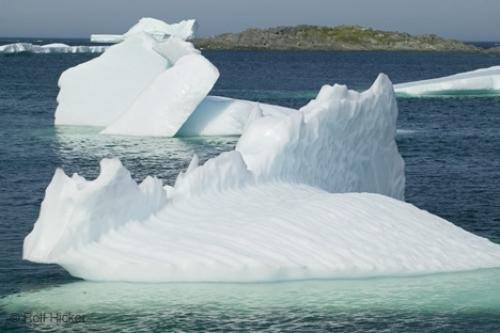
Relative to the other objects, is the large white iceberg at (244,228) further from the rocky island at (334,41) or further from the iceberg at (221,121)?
the rocky island at (334,41)

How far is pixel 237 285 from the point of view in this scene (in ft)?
40.5

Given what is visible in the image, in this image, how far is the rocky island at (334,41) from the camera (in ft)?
553

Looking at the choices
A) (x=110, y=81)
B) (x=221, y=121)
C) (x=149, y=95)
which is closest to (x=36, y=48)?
(x=110, y=81)

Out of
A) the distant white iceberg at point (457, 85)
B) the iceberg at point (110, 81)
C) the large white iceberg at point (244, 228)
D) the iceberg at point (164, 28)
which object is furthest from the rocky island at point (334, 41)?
the large white iceberg at point (244, 228)

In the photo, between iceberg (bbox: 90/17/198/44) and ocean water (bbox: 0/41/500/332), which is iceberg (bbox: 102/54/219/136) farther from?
iceberg (bbox: 90/17/198/44)

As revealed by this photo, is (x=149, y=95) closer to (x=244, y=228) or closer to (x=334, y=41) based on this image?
(x=244, y=228)

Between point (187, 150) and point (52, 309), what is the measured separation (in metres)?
16.2

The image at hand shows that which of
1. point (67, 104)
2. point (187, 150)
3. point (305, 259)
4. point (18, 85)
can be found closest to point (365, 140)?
point (305, 259)

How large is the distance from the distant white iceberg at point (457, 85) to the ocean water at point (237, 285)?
10.2m

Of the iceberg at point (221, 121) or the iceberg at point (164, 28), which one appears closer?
the iceberg at point (221, 121)

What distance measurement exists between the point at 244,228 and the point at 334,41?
159 meters

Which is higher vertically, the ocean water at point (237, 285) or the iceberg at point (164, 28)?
the iceberg at point (164, 28)

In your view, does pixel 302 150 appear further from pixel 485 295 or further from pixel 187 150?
pixel 187 150

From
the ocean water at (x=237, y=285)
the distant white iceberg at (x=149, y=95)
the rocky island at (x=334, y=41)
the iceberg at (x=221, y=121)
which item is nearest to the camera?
the ocean water at (x=237, y=285)
